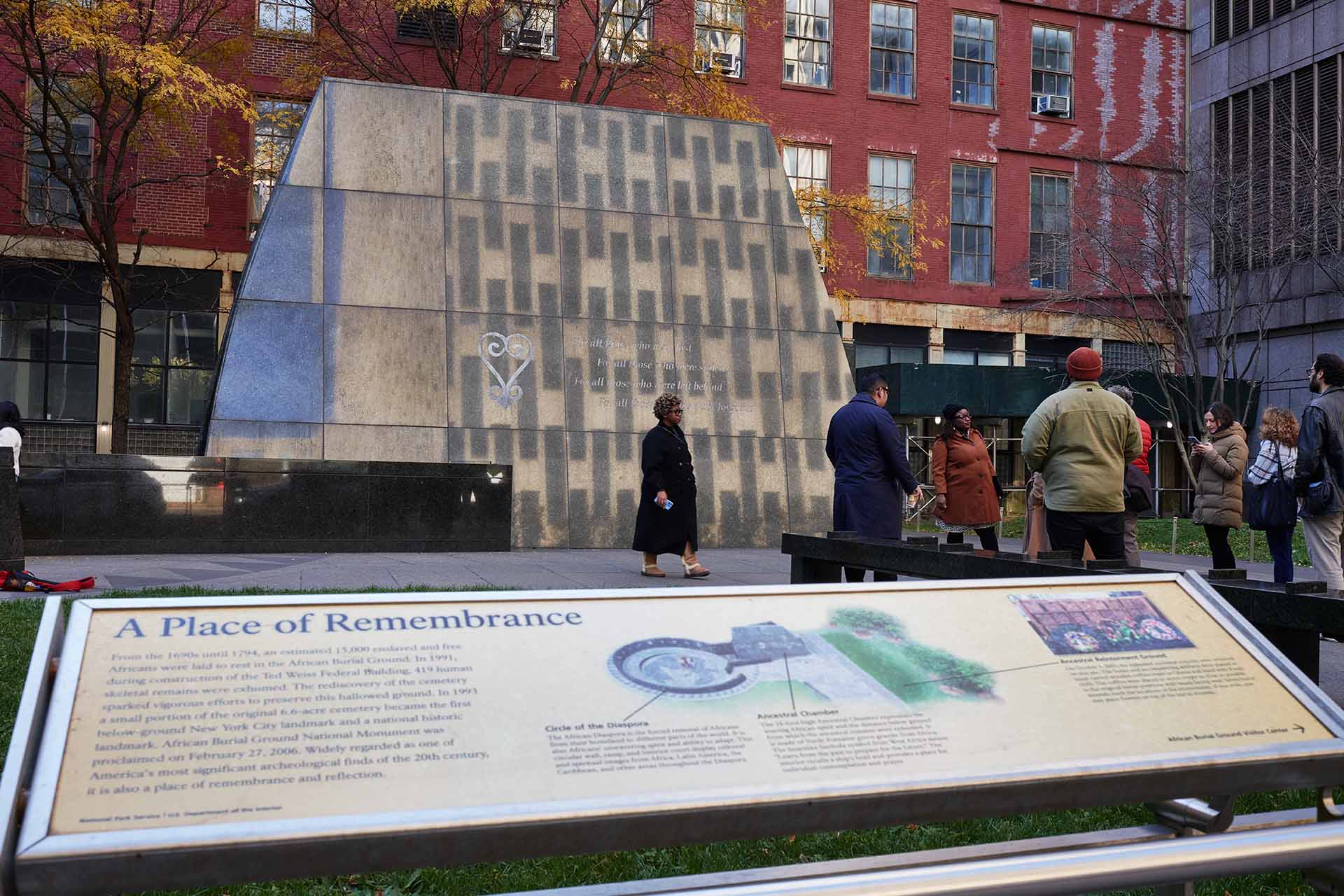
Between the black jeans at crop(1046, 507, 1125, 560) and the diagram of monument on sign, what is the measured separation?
5007 millimetres

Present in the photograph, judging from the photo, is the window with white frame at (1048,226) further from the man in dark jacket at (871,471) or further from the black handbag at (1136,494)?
the man in dark jacket at (871,471)

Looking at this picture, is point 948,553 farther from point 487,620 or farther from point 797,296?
point 797,296

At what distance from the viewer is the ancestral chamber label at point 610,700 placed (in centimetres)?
207

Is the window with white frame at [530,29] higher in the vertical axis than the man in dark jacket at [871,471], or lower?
higher

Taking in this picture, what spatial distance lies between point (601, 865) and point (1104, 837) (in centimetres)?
185

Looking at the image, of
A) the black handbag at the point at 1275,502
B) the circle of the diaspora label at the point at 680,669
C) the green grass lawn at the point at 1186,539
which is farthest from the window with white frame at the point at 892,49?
the circle of the diaspora label at the point at 680,669

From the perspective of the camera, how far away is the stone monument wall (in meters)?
15.6

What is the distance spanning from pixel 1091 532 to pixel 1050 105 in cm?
2897

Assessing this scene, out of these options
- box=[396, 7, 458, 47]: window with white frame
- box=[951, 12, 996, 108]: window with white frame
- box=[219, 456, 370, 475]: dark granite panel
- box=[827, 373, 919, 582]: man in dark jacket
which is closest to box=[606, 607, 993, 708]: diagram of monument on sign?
box=[827, 373, 919, 582]: man in dark jacket

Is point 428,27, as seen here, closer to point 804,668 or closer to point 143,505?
point 143,505

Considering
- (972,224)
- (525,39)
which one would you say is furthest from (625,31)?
(972,224)

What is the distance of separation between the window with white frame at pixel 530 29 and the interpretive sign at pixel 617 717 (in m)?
22.7

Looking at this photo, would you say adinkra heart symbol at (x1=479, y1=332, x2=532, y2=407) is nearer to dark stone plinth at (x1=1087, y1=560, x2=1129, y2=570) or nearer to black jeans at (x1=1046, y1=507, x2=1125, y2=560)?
black jeans at (x1=1046, y1=507, x2=1125, y2=560)

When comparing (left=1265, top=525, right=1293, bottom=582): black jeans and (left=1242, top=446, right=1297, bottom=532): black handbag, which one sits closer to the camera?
(left=1242, top=446, right=1297, bottom=532): black handbag
